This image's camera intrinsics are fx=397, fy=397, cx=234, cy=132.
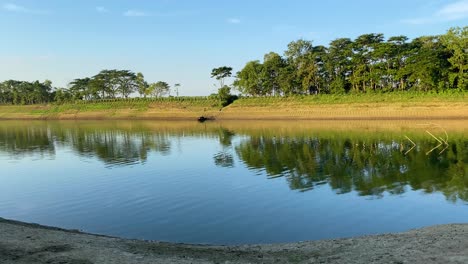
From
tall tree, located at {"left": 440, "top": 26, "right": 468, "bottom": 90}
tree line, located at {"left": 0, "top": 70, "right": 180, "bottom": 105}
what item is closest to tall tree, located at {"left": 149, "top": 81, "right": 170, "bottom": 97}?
tree line, located at {"left": 0, "top": 70, "right": 180, "bottom": 105}

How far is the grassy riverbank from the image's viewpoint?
61.3 meters

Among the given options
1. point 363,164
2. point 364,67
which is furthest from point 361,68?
point 363,164

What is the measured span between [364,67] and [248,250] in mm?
75168

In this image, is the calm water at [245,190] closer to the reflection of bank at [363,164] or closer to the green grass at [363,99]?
the reflection of bank at [363,164]

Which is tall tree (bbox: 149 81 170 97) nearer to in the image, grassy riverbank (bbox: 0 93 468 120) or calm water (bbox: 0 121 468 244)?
grassy riverbank (bbox: 0 93 468 120)

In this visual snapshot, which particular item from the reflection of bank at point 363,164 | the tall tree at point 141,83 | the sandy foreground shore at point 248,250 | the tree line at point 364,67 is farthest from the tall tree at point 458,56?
the tall tree at point 141,83

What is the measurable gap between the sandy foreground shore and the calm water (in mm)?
2106

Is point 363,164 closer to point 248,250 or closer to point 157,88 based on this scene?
point 248,250

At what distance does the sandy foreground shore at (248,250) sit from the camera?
8.91 meters

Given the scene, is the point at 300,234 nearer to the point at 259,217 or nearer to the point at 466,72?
the point at 259,217

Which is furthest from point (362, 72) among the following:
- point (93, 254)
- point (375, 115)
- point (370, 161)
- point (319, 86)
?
point (93, 254)

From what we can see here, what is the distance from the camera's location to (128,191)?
20.2 metres

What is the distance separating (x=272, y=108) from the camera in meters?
78.8

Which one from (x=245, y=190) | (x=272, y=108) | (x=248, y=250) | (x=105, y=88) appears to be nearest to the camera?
(x=248, y=250)
